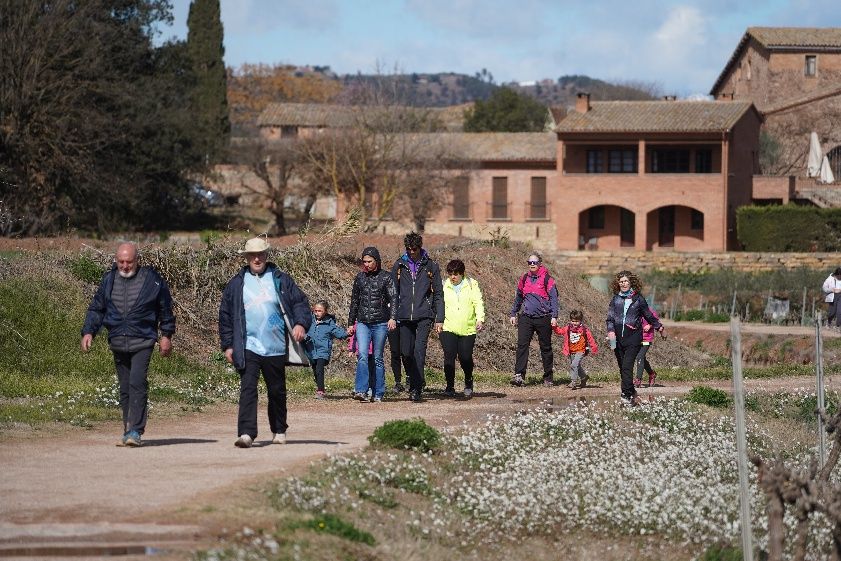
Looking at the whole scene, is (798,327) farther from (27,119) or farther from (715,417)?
(27,119)

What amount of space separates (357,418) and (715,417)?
4.48 m

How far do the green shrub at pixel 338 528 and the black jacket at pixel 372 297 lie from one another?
6922mm

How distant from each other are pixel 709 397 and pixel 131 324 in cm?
849

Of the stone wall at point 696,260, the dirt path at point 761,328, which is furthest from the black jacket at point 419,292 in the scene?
the stone wall at point 696,260

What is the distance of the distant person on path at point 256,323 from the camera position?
42.5 ft

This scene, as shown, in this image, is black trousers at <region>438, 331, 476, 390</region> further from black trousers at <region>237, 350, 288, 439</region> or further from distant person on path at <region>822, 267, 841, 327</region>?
distant person on path at <region>822, 267, 841, 327</region>

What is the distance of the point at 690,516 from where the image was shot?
12492 mm

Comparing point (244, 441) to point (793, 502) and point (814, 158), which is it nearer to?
point (793, 502)

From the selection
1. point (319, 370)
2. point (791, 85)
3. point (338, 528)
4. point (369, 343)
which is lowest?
point (338, 528)

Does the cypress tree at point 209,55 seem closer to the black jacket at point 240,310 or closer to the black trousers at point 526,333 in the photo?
the black trousers at point 526,333

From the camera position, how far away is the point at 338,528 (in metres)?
10.4

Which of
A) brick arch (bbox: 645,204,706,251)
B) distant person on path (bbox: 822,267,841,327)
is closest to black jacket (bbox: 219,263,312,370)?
distant person on path (bbox: 822,267,841,327)

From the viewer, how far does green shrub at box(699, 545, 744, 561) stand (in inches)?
463

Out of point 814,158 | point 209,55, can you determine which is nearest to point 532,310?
point 814,158
